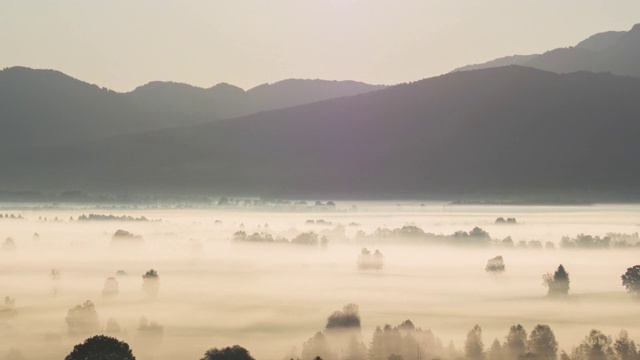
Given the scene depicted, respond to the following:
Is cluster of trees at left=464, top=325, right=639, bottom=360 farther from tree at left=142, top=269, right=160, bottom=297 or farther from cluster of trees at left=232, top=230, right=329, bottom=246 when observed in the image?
cluster of trees at left=232, top=230, right=329, bottom=246

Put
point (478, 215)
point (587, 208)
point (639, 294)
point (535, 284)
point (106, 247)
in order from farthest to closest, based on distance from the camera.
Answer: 1. point (587, 208)
2. point (478, 215)
3. point (106, 247)
4. point (535, 284)
5. point (639, 294)

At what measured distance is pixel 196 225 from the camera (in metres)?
118

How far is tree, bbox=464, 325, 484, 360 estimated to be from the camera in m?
36.5

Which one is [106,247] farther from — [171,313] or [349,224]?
[171,313]

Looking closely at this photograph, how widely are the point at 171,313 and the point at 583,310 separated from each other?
17.3 m

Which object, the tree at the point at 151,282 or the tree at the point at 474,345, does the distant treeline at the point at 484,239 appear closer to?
the tree at the point at 151,282

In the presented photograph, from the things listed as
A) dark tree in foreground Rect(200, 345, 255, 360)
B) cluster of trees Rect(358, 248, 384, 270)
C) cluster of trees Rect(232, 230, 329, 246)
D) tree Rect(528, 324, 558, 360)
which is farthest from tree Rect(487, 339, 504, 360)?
cluster of trees Rect(232, 230, 329, 246)

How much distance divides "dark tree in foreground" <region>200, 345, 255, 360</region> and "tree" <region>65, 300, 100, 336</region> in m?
6.70

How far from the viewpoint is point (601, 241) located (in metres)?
88.5

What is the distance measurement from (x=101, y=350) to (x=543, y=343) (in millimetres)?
14657

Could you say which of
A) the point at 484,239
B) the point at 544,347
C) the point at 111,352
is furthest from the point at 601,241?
the point at 111,352

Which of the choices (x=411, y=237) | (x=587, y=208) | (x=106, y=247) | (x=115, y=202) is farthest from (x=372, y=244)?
(x=115, y=202)

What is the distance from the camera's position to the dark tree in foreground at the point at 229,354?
1296 inches

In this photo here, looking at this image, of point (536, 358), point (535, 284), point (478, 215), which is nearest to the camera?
point (536, 358)
